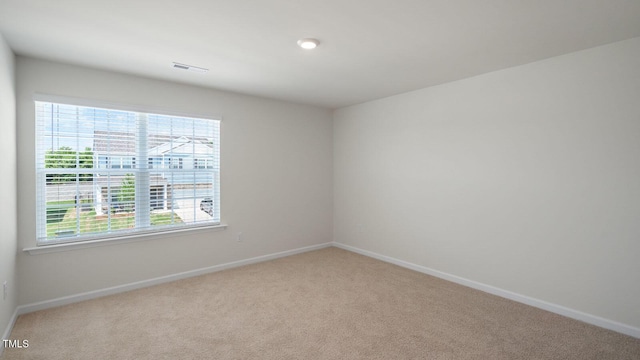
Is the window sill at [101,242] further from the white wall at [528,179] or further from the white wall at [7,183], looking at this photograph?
the white wall at [528,179]

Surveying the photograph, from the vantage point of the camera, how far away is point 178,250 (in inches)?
149

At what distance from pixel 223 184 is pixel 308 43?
7.67ft

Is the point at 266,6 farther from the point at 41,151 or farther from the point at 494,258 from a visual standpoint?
the point at 494,258

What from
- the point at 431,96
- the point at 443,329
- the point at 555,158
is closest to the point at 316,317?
the point at 443,329

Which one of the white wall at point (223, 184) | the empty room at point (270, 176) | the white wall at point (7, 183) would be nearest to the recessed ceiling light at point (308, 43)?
the empty room at point (270, 176)

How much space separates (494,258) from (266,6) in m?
3.30

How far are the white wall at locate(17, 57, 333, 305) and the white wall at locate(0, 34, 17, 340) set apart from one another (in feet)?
0.51

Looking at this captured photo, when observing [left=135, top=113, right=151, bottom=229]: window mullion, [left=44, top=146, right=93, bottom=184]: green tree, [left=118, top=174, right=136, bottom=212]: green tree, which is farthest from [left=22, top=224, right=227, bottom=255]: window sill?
[left=44, top=146, right=93, bottom=184]: green tree

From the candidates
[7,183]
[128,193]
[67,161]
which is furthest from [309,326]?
[67,161]

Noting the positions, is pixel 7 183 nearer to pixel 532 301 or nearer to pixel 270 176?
pixel 270 176

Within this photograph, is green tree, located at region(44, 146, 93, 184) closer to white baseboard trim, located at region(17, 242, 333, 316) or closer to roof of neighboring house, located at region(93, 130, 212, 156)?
roof of neighboring house, located at region(93, 130, 212, 156)

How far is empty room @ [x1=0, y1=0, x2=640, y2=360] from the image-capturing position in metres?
2.29

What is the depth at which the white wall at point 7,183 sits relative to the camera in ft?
7.77

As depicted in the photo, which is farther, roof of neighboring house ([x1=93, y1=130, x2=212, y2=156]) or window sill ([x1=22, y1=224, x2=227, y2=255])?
roof of neighboring house ([x1=93, y1=130, x2=212, y2=156])
